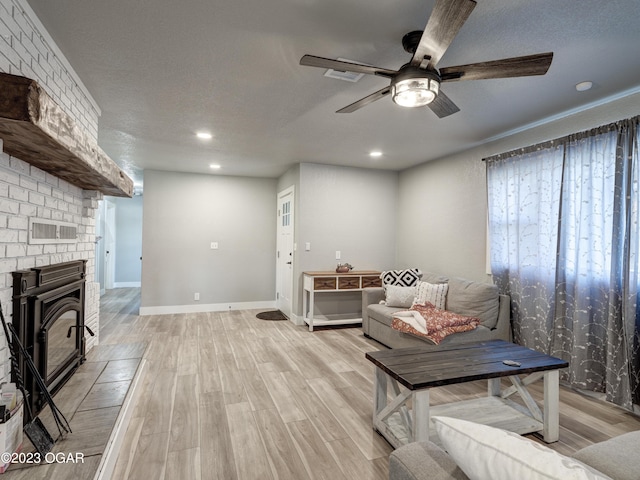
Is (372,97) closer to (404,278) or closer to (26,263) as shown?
(26,263)

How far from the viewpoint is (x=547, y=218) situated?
319 cm

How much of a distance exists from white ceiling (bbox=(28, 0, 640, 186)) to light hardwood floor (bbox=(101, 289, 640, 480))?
8.05 feet

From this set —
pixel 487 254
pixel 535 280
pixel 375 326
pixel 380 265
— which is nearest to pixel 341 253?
pixel 380 265

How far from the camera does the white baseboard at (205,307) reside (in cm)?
557

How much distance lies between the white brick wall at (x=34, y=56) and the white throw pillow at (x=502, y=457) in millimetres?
2359

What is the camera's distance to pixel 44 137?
1469mm

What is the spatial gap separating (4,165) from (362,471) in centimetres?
251

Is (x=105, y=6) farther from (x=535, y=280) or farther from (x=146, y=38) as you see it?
(x=535, y=280)

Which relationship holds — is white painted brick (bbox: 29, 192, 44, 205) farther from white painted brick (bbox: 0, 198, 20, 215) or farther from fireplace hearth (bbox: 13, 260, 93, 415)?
fireplace hearth (bbox: 13, 260, 93, 415)

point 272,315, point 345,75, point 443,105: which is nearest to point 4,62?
point 345,75

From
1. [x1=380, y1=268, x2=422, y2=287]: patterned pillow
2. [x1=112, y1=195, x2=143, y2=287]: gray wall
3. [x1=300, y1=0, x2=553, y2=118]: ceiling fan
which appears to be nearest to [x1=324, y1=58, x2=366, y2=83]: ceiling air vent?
[x1=300, y1=0, x2=553, y2=118]: ceiling fan

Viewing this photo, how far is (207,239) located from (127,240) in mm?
3963

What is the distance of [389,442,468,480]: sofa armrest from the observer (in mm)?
947

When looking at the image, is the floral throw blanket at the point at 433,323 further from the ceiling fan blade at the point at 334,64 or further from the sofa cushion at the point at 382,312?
the ceiling fan blade at the point at 334,64
